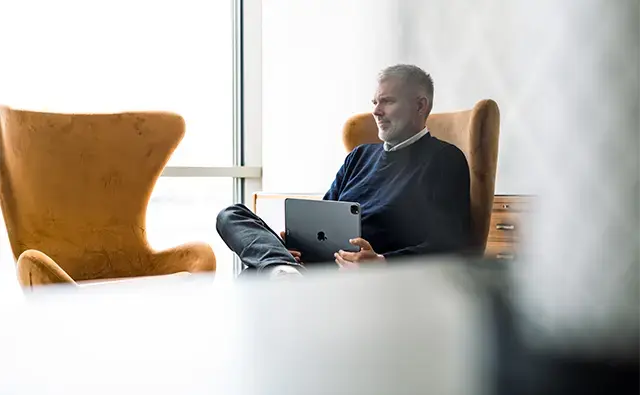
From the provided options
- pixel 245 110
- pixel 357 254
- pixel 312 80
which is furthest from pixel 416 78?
pixel 245 110

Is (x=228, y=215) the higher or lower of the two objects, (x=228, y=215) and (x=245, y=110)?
the lower

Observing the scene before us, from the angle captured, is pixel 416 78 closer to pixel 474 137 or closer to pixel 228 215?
pixel 474 137

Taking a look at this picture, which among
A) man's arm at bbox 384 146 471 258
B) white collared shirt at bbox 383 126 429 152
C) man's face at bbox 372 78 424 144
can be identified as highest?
man's face at bbox 372 78 424 144

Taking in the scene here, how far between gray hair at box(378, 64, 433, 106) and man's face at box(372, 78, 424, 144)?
0.5 inches

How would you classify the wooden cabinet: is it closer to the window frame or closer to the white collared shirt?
the white collared shirt

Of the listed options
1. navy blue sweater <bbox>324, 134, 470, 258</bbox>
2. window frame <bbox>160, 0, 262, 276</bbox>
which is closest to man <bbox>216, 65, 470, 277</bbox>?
navy blue sweater <bbox>324, 134, 470, 258</bbox>

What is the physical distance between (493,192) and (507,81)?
0.52 feet

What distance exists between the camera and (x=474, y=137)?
53cm

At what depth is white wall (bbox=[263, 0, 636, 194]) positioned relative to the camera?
0.25 m

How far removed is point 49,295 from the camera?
95 mm

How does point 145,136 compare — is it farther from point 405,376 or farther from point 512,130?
point 405,376

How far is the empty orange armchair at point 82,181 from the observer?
789 millimetres

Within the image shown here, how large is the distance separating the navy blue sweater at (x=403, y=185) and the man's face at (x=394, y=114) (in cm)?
2

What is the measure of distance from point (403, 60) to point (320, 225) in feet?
0.67
